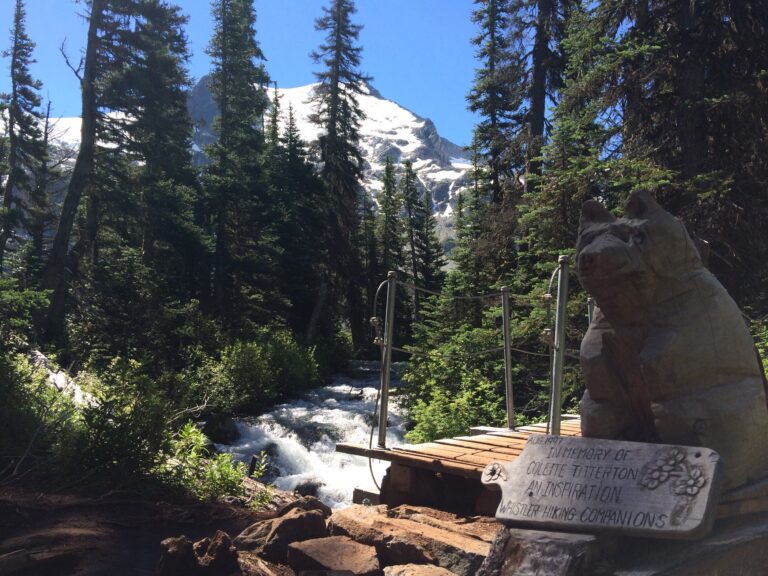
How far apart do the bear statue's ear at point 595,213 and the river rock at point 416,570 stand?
7.35 ft

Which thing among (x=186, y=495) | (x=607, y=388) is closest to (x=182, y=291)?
(x=186, y=495)

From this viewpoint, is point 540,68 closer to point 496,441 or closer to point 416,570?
point 496,441

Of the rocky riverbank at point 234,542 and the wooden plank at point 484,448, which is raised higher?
the wooden plank at point 484,448

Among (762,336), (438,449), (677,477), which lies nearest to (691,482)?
(677,477)

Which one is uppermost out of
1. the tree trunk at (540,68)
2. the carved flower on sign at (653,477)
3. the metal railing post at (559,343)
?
the tree trunk at (540,68)

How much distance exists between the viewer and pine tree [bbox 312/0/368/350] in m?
26.5

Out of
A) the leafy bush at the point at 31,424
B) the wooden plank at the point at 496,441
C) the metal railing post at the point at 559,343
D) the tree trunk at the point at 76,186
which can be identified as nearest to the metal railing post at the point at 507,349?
the wooden plank at the point at 496,441

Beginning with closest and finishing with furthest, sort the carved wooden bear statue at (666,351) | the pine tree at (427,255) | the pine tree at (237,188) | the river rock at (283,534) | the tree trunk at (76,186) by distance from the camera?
the carved wooden bear statue at (666,351) → the river rock at (283,534) → the tree trunk at (76,186) → the pine tree at (237,188) → the pine tree at (427,255)

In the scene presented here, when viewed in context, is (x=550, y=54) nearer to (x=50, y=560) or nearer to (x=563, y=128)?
(x=563, y=128)

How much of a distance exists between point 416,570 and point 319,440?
31.9 ft

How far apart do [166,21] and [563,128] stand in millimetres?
15403

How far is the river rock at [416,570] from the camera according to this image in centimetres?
387

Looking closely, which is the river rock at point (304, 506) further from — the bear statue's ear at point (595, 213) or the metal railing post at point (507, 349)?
the bear statue's ear at point (595, 213)

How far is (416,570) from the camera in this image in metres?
3.92
